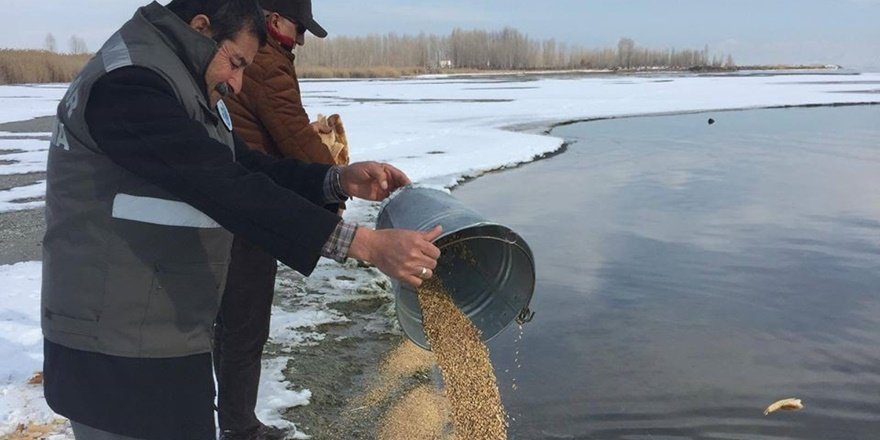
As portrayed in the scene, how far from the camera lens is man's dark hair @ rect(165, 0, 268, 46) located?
1.84 metres

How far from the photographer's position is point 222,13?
184 centimetres

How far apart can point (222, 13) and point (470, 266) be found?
1.51 metres

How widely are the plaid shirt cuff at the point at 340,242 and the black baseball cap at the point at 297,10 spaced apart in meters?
1.44

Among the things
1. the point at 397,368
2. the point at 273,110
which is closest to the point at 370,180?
the point at 273,110

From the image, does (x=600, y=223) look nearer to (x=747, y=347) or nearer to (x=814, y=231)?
(x=814, y=231)

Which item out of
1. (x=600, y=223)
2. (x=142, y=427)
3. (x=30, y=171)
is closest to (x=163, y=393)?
(x=142, y=427)

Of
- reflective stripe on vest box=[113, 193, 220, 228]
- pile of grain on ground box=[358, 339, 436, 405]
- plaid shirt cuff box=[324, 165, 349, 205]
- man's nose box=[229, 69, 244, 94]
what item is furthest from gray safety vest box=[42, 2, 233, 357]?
pile of grain on ground box=[358, 339, 436, 405]

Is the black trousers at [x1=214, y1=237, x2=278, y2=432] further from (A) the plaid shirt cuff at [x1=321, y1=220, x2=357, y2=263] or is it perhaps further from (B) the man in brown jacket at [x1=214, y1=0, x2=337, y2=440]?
(A) the plaid shirt cuff at [x1=321, y1=220, x2=357, y2=263]

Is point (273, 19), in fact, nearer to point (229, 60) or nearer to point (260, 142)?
point (260, 142)

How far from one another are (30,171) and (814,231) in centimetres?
1084

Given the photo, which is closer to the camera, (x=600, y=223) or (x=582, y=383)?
(x=582, y=383)

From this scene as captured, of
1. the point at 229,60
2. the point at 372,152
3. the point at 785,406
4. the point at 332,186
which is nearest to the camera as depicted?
the point at 229,60

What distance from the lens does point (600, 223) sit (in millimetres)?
8203

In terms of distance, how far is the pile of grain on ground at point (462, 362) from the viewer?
2.80m
